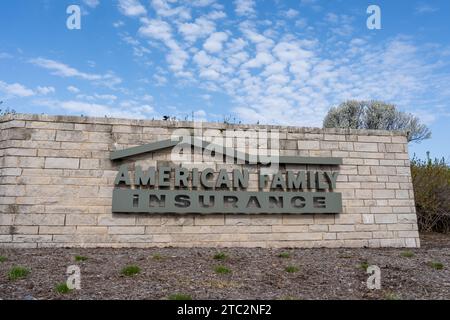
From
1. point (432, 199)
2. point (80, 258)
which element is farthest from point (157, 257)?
point (432, 199)

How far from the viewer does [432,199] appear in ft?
41.1

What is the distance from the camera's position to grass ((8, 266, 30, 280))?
204 inches

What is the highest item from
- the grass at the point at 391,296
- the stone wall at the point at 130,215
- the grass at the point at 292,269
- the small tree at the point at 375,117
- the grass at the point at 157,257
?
the small tree at the point at 375,117

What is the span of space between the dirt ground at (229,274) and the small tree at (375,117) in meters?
19.9

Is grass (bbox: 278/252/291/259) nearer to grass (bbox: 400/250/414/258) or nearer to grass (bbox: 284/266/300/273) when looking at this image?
grass (bbox: 284/266/300/273)

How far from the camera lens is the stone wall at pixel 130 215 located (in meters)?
7.39

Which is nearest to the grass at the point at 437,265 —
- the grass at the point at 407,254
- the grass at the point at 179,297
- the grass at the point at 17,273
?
the grass at the point at 407,254

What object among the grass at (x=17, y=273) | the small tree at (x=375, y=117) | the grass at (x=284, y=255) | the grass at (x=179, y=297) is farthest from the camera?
the small tree at (x=375, y=117)

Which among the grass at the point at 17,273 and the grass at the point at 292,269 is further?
the grass at the point at 292,269

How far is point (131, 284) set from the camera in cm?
506

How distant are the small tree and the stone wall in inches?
717

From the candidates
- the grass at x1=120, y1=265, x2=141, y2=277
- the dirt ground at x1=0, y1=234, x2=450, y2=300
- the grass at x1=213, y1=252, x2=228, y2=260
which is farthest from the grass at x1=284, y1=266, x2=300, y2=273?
the grass at x1=120, y1=265, x2=141, y2=277

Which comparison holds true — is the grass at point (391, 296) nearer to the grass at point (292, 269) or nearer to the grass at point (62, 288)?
the grass at point (292, 269)
